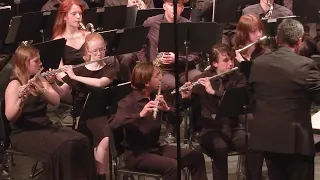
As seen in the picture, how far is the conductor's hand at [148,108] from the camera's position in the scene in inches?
177

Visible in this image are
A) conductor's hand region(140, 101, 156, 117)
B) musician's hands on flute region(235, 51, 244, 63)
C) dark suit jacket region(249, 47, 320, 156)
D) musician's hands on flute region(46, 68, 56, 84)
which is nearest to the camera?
dark suit jacket region(249, 47, 320, 156)

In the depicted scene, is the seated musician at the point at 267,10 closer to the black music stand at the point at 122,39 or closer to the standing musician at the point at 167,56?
the standing musician at the point at 167,56

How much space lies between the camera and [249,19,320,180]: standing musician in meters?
4.10

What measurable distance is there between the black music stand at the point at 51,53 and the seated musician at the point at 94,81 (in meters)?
0.11

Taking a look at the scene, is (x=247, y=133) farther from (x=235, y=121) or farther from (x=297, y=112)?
(x=297, y=112)

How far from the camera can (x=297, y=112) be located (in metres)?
4.15

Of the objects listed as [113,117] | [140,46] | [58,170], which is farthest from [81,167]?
[140,46]

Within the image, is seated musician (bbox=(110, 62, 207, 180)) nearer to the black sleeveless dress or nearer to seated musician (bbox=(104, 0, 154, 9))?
the black sleeveless dress

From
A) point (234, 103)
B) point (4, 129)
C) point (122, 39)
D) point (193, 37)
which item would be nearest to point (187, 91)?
point (234, 103)

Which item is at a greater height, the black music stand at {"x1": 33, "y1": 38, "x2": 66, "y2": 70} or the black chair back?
the black music stand at {"x1": 33, "y1": 38, "x2": 66, "y2": 70}

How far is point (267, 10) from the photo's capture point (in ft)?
23.3

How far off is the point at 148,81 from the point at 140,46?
1.17 metres

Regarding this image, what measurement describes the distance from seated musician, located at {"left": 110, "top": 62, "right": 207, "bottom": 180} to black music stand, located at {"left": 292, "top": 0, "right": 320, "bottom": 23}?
2.99m

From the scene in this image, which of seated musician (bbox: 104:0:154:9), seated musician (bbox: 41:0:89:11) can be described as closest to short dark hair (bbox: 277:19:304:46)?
seated musician (bbox: 104:0:154:9)
